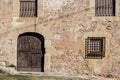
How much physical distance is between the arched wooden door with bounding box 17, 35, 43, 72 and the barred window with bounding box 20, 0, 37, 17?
105 cm

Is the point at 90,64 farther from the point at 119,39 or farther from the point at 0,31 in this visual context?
the point at 0,31

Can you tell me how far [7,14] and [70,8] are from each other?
2998mm

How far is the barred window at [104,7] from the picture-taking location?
16031 mm

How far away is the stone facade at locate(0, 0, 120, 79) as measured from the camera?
15.7 meters

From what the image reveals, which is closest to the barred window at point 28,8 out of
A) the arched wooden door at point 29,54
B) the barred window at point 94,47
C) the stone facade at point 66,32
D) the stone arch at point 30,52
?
the stone facade at point 66,32

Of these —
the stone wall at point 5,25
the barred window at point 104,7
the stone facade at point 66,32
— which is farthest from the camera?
the stone wall at point 5,25

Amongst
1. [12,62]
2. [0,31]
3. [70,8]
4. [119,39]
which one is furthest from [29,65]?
[119,39]

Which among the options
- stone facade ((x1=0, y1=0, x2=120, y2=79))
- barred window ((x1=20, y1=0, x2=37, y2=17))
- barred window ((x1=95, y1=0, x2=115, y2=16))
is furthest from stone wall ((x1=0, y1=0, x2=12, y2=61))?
barred window ((x1=95, y1=0, x2=115, y2=16))

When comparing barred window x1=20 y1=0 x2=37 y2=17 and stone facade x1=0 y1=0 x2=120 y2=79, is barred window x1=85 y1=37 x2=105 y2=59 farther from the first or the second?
barred window x1=20 y1=0 x2=37 y2=17

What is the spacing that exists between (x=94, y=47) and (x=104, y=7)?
1.94m

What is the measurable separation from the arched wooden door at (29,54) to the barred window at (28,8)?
1.05 m

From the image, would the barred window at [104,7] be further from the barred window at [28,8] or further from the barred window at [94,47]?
the barred window at [28,8]

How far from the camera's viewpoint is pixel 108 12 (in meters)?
16.1

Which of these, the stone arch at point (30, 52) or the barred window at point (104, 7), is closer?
the barred window at point (104, 7)
